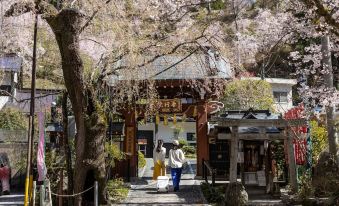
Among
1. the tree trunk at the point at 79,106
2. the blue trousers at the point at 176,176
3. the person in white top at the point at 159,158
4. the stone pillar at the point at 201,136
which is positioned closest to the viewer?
the tree trunk at the point at 79,106

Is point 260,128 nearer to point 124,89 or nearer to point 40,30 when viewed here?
point 124,89

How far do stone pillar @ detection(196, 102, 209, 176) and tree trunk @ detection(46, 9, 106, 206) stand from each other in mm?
7181

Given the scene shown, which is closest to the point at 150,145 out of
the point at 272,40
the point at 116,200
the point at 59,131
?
the point at 59,131

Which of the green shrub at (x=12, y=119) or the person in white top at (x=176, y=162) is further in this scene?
the green shrub at (x=12, y=119)

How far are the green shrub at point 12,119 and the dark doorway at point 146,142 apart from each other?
17.0 metres

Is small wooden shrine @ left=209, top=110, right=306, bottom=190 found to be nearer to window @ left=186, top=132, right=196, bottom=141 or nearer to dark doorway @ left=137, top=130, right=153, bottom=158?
dark doorway @ left=137, top=130, right=153, bottom=158

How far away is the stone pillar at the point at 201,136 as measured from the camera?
17578 mm

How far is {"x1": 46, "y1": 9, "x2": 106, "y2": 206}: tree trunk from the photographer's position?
9.34 metres

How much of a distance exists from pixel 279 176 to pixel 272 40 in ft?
18.3

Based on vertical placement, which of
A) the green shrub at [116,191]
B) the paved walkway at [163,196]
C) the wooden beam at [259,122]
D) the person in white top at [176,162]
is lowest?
the paved walkway at [163,196]

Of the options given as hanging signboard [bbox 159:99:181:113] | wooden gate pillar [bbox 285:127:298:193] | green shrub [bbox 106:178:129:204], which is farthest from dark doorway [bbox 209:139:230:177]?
wooden gate pillar [bbox 285:127:298:193]

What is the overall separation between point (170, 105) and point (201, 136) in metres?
1.88

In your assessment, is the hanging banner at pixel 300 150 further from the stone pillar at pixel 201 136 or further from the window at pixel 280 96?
the window at pixel 280 96

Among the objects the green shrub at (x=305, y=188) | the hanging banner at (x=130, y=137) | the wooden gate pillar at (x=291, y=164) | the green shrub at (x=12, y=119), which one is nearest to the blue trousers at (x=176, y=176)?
the wooden gate pillar at (x=291, y=164)
